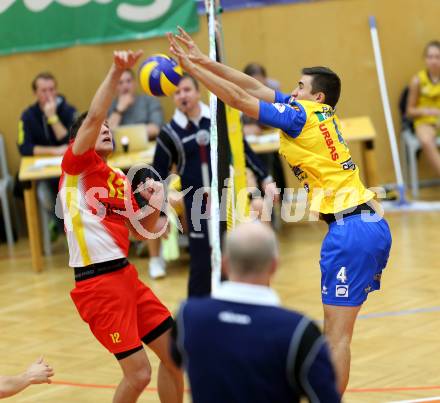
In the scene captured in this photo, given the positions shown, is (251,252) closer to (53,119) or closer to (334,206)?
(334,206)

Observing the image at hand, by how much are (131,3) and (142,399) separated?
7.34 meters

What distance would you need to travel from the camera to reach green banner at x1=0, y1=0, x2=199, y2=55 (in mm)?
12516

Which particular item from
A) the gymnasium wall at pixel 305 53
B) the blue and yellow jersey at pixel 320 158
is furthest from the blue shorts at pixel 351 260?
the gymnasium wall at pixel 305 53

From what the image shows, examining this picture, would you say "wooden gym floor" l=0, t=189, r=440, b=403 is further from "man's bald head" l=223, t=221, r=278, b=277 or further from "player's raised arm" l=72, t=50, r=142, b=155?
"man's bald head" l=223, t=221, r=278, b=277

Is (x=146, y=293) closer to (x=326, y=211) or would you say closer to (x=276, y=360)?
(x=326, y=211)

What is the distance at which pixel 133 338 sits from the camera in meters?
5.30

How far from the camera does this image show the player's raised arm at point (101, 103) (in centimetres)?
468

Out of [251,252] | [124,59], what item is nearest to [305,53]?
[124,59]

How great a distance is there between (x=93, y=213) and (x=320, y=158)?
129 cm

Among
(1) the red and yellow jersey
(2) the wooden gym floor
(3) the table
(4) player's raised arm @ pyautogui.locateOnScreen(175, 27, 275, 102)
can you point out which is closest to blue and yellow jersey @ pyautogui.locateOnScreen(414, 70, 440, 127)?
Result: (3) the table

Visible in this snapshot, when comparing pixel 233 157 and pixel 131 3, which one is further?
pixel 131 3

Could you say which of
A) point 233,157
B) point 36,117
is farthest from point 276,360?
point 36,117

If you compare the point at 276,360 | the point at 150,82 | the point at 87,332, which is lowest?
the point at 87,332

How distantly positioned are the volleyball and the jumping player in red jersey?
91.9 inches
